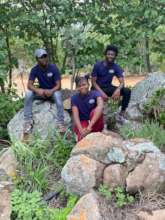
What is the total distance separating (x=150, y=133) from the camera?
224 inches

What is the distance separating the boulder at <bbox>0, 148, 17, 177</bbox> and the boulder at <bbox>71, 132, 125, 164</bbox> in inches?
32.2

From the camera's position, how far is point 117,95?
6645mm

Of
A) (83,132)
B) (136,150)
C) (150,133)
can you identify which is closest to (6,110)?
(83,132)

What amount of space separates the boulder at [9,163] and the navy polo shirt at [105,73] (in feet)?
6.19

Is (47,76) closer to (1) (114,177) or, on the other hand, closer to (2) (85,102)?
(2) (85,102)

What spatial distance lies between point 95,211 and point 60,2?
3564 millimetres

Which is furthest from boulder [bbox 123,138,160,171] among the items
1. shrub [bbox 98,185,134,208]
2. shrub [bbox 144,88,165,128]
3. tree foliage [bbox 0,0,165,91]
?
tree foliage [bbox 0,0,165,91]

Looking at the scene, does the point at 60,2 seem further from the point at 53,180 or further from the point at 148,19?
the point at 53,180

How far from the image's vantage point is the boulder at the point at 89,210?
4430mm

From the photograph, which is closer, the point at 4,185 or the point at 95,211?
the point at 95,211

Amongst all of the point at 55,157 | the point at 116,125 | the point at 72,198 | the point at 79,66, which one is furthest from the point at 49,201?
the point at 79,66

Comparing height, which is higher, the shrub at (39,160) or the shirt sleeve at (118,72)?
the shirt sleeve at (118,72)

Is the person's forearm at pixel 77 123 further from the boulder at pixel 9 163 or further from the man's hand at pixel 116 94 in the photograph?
the man's hand at pixel 116 94

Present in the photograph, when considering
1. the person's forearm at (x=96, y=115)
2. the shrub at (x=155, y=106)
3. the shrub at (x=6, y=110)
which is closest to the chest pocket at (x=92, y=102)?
the person's forearm at (x=96, y=115)
